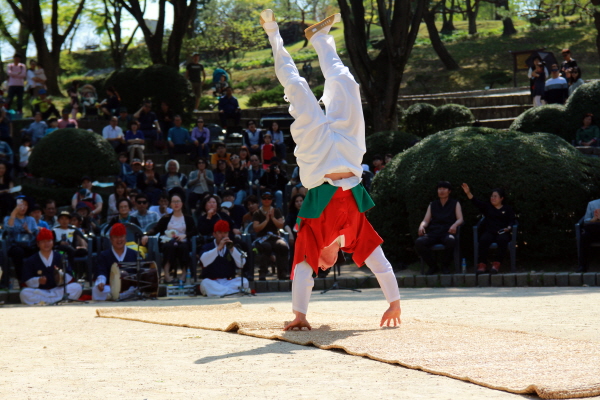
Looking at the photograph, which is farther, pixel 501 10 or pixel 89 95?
pixel 501 10

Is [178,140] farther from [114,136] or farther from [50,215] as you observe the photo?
[50,215]

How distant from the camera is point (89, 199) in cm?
1504

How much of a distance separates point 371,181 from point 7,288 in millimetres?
5872

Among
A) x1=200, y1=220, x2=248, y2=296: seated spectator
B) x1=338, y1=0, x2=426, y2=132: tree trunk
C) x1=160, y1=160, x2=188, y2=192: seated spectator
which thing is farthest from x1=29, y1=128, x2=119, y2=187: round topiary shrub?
x1=200, y1=220, x2=248, y2=296: seated spectator

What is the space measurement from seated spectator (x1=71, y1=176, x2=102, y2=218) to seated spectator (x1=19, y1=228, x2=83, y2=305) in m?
3.21

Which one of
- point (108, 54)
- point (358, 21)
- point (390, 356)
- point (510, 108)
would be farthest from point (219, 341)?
point (108, 54)

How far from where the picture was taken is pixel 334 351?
5586 millimetres

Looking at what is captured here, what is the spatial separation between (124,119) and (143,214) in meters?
7.84

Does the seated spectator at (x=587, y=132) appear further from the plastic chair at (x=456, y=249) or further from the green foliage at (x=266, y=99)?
the green foliage at (x=266, y=99)

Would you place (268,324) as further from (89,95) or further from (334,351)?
(89,95)

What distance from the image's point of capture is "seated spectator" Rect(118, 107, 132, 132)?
2078 cm

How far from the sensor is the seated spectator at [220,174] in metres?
16.5

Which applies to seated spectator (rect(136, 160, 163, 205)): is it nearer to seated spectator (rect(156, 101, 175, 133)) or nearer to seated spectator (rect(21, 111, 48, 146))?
seated spectator (rect(21, 111, 48, 146))

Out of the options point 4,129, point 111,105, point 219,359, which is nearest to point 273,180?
point 4,129
